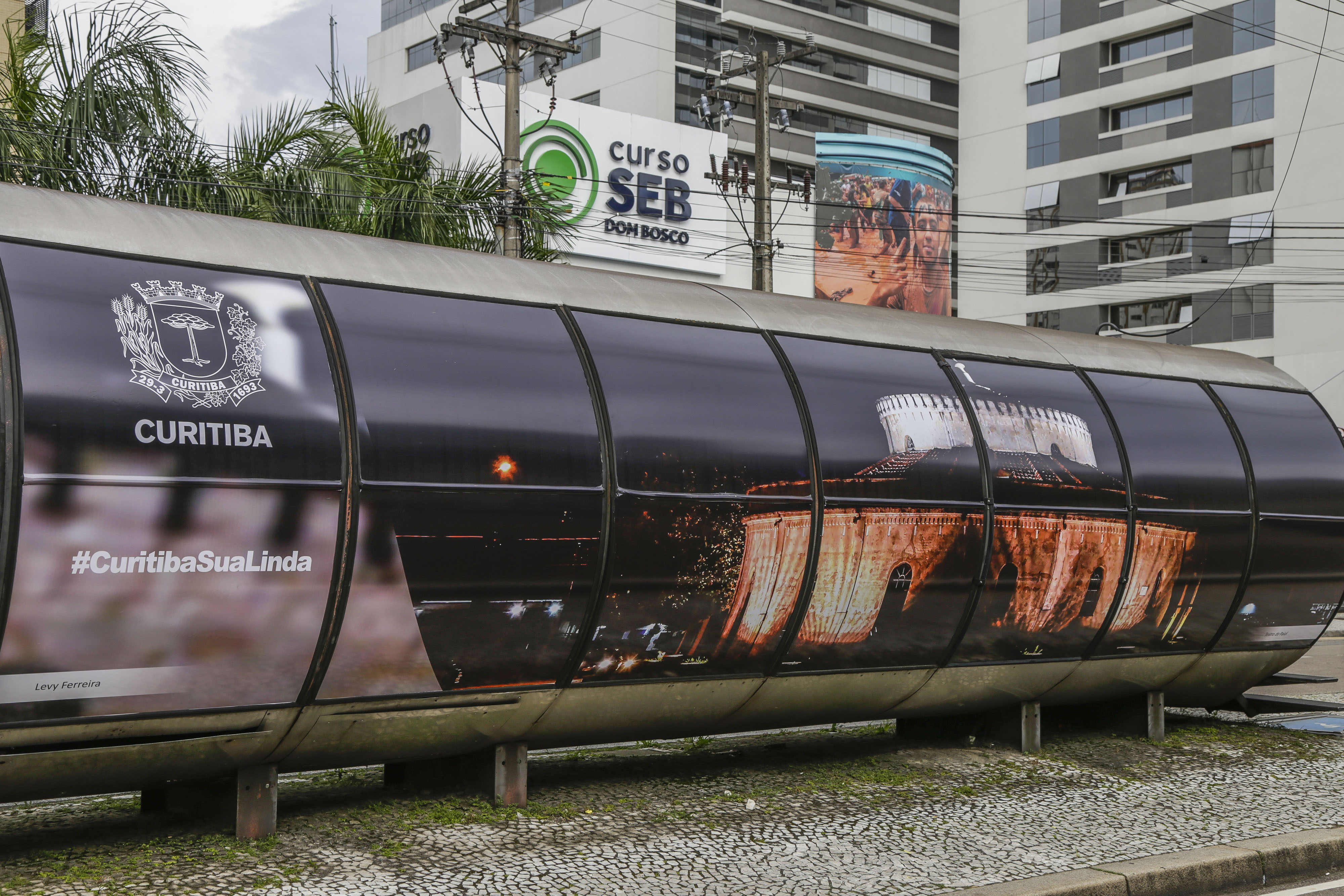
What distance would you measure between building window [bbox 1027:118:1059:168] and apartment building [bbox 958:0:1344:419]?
0.09 metres

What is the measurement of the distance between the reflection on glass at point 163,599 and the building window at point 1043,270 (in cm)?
5357

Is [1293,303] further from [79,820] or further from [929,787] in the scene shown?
[79,820]

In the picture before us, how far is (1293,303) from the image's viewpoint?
153 feet

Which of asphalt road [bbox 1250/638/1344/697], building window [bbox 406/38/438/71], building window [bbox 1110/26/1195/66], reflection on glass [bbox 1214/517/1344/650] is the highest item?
building window [bbox 406/38/438/71]

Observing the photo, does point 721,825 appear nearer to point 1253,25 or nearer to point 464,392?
point 464,392

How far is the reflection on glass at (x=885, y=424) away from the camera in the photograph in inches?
304

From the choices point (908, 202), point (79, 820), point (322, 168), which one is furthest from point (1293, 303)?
point (79, 820)

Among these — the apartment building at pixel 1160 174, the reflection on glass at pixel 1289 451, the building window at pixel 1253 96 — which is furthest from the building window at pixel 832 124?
the reflection on glass at pixel 1289 451

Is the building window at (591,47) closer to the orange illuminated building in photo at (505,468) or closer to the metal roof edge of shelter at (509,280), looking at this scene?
the metal roof edge of shelter at (509,280)

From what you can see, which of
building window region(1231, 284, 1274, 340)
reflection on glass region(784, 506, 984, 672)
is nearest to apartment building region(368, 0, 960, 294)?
building window region(1231, 284, 1274, 340)

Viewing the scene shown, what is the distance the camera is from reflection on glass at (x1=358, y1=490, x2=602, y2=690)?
6.15 meters

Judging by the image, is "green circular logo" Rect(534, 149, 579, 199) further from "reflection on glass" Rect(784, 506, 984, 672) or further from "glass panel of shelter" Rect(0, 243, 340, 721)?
"glass panel of shelter" Rect(0, 243, 340, 721)

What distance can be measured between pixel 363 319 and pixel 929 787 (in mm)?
4485

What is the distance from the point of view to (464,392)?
6402mm
